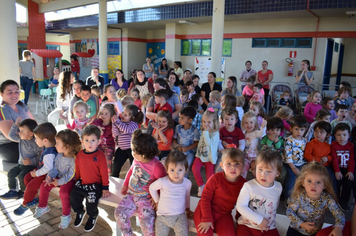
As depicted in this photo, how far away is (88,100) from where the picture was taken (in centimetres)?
452

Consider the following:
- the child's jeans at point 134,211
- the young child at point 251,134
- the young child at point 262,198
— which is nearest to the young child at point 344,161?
the young child at point 251,134

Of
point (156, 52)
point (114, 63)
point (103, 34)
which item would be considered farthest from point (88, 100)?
point (114, 63)

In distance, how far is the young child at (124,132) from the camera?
133 inches

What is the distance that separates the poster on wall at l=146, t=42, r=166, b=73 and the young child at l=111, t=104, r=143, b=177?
10562 mm

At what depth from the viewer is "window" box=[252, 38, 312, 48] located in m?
9.51

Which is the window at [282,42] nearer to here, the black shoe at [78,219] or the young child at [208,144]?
the young child at [208,144]

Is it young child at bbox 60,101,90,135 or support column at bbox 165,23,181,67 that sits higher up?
support column at bbox 165,23,181,67

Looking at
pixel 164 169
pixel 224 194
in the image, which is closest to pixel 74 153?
pixel 164 169

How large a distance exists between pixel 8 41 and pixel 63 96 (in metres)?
1.22

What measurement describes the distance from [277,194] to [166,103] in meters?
2.57

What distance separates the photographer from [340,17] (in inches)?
346

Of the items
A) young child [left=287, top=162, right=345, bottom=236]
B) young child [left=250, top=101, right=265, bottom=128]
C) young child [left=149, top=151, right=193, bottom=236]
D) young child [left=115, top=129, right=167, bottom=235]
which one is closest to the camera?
young child [left=287, top=162, right=345, bottom=236]

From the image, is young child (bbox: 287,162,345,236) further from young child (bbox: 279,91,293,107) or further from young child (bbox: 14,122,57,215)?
young child (bbox: 279,91,293,107)

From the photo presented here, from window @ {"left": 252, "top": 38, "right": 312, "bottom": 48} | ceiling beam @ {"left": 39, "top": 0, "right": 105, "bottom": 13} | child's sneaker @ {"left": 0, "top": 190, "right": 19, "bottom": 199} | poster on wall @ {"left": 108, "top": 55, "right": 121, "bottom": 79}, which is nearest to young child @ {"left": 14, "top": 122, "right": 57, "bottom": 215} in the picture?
child's sneaker @ {"left": 0, "top": 190, "right": 19, "bottom": 199}
